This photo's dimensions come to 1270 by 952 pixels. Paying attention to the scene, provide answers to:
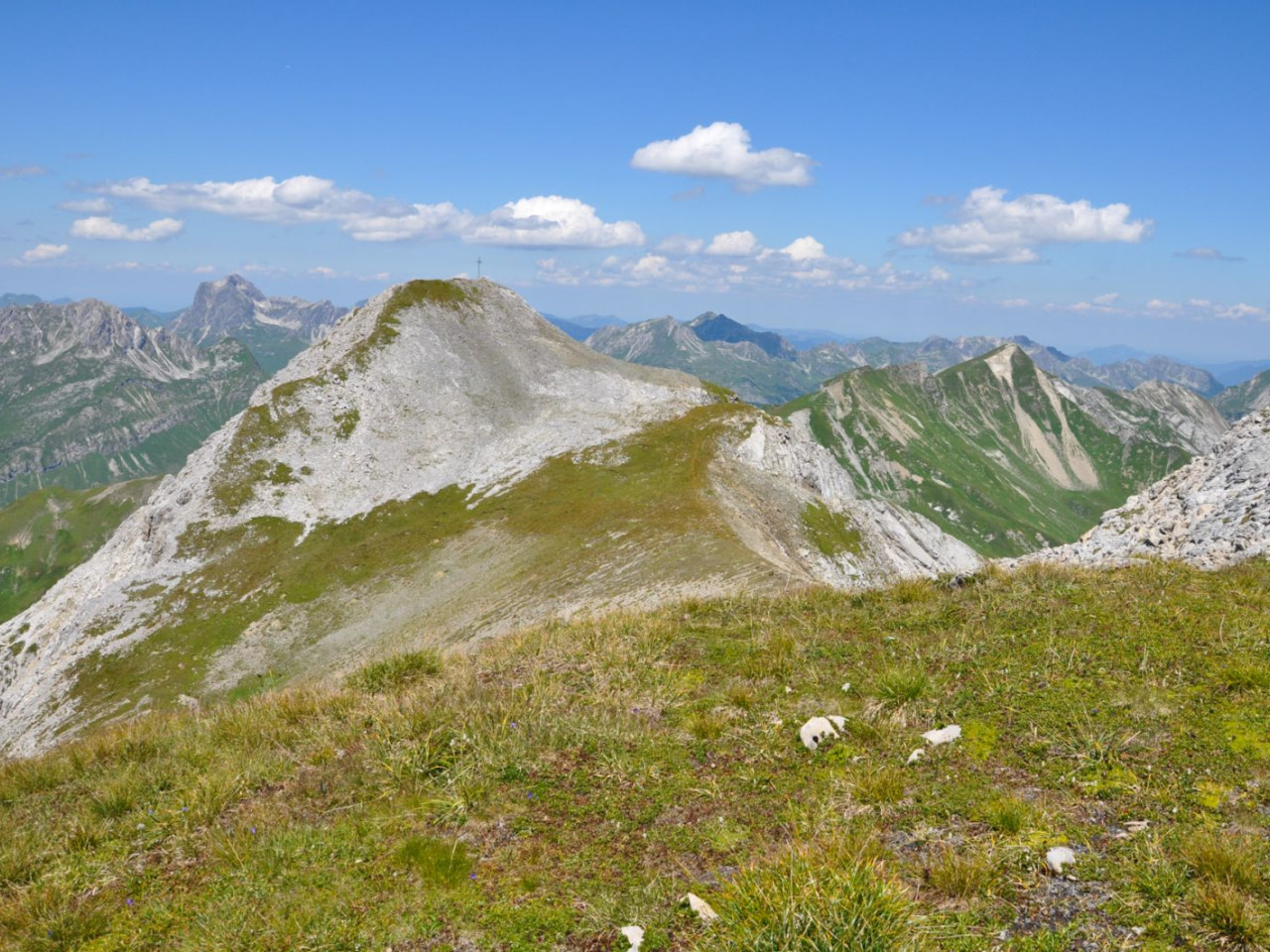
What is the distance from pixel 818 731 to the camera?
1066 centimetres

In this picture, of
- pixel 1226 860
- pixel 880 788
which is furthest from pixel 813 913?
pixel 1226 860

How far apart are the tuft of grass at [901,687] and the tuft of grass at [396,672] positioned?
9.51 m

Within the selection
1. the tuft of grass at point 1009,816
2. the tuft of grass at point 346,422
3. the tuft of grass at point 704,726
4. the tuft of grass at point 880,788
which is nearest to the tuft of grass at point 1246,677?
the tuft of grass at point 1009,816

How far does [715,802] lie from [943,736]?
12.1 feet

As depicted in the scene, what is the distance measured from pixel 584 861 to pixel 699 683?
5243mm

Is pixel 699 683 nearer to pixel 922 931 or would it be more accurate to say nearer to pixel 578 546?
pixel 922 931

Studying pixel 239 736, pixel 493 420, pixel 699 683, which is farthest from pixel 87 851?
pixel 493 420

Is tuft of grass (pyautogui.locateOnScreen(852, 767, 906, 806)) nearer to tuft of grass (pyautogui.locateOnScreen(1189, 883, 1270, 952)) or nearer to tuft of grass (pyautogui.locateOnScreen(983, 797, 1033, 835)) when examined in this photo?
tuft of grass (pyautogui.locateOnScreen(983, 797, 1033, 835))

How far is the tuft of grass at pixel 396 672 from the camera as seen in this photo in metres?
14.6

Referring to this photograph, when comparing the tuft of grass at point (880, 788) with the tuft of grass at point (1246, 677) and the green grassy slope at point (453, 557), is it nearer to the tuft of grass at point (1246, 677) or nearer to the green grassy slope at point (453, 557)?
the tuft of grass at point (1246, 677)

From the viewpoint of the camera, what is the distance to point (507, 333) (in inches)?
4946

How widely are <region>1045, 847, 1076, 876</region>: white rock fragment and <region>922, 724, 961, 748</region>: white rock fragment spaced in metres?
2.50

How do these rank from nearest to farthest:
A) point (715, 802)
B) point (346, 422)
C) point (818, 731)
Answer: point (715, 802), point (818, 731), point (346, 422)

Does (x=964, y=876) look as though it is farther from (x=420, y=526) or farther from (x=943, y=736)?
(x=420, y=526)
